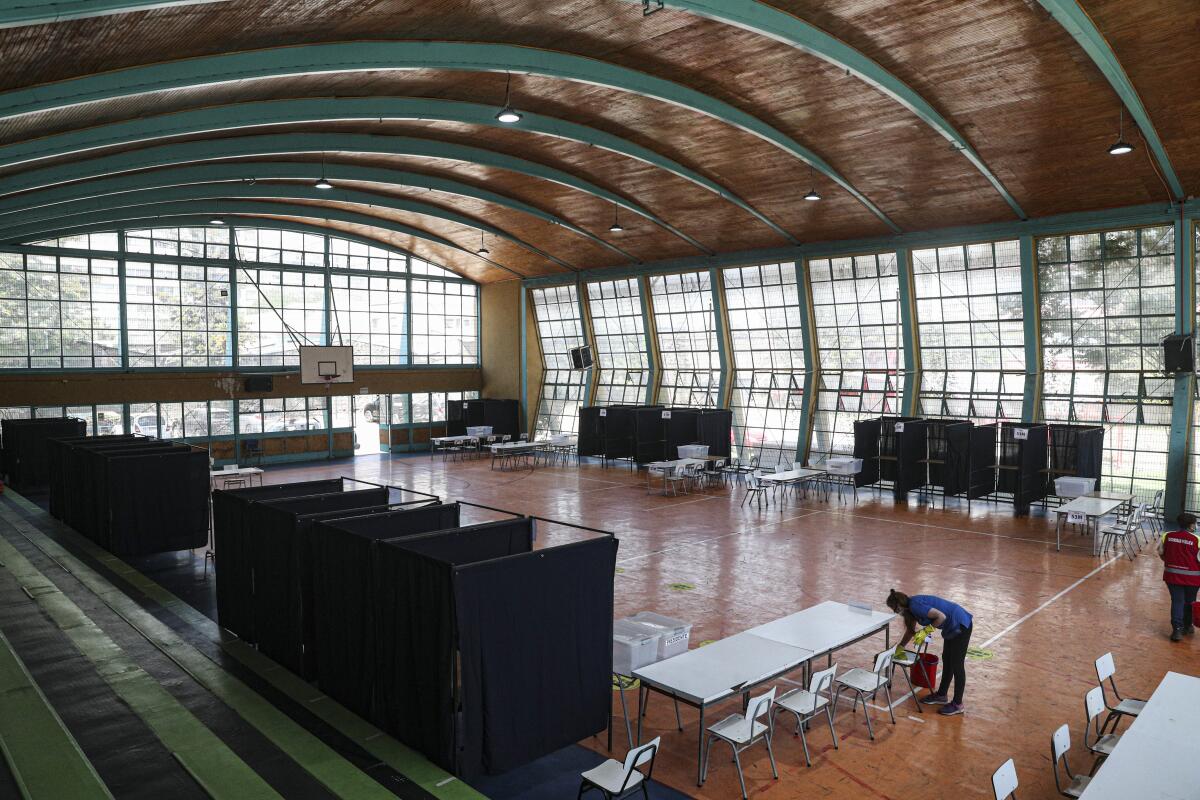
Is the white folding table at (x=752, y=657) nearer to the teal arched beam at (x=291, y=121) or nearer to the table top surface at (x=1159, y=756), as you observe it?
the table top surface at (x=1159, y=756)

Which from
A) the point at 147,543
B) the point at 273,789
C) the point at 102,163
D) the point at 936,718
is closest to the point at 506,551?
the point at 273,789

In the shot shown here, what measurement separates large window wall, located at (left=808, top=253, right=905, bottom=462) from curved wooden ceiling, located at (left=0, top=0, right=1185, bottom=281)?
1569 millimetres

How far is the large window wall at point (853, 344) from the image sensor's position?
965 inches

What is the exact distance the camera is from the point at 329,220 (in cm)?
2981

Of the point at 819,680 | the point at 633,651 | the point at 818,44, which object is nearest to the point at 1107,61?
the point at 818,44

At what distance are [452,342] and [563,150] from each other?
1769 centimetres

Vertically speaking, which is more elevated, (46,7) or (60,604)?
(46,7)

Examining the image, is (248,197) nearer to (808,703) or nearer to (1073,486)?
(808,703)

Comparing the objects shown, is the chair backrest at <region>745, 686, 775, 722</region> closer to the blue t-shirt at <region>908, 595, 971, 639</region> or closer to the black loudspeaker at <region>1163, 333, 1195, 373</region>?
Answer: the blue t-shirt at <region>908, 595, 971, 639</region>

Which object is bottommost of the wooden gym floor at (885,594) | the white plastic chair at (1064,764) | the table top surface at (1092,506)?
the wooden gym floor at (885,594)

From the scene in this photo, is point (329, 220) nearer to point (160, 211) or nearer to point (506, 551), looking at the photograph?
point (160, 211)

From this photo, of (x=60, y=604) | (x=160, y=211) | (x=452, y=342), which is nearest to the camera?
(x=60, y=604)

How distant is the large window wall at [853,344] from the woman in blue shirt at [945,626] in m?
16.9

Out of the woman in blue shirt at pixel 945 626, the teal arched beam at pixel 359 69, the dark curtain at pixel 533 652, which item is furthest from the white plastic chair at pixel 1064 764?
the teal arched beam at pixel 359 69
